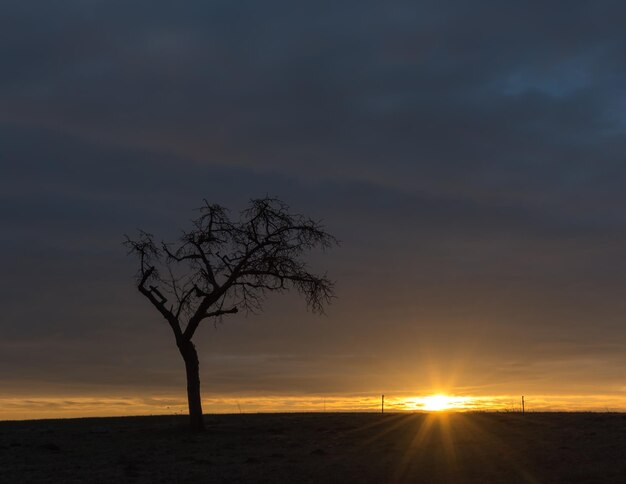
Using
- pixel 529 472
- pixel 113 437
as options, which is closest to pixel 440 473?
pixel 529 472

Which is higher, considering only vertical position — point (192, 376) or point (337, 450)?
point (192, 376)

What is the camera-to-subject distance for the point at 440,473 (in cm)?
2359

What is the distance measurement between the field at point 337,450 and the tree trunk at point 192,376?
1.06m

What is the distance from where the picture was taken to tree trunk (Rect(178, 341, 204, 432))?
118ft

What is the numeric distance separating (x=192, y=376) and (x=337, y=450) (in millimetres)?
9780

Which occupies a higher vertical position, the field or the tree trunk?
the tree trunk

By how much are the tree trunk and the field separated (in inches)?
Answer: 41.8

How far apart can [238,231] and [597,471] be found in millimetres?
19425

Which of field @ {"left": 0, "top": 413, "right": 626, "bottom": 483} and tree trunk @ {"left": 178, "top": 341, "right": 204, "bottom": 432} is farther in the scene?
tree trunk @ {"left": 178, "top": 341, "right": 204, "bottom": 432}

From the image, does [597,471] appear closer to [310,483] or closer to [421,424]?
[310,483]

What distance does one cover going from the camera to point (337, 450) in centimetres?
2862

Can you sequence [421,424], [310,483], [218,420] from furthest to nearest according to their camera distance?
[218,420] < [421,424] < [310,483]

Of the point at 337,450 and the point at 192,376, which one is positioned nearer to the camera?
the point at 337,450

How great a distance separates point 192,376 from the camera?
119 ft
